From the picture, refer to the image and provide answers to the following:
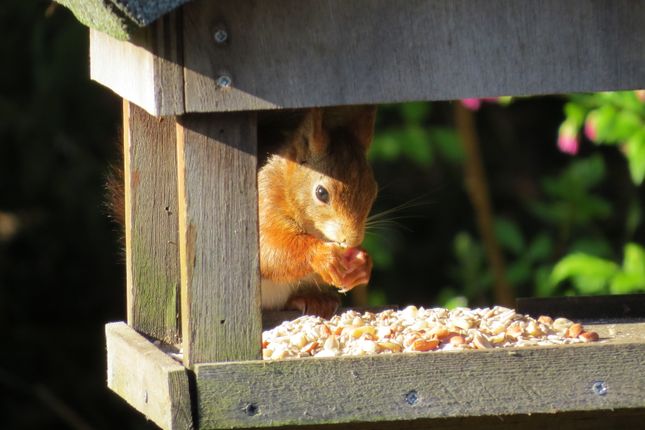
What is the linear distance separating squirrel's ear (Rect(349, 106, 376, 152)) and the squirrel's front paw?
306 mm

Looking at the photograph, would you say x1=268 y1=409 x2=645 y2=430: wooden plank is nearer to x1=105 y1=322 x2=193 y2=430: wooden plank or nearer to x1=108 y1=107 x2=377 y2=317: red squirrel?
x1=105 y1=322 x2=193 y2=430: wooden plank

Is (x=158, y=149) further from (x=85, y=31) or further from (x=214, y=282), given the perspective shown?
(x=85, y=31)

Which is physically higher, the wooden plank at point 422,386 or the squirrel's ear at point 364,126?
the squirrel's ear at point 364,126

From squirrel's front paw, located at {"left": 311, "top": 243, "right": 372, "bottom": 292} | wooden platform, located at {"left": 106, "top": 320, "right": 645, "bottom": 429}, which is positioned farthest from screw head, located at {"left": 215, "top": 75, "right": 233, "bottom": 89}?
squirrel's front paw, located at {"left": 311, "top": 243, "right": 372, "bottom": 292}

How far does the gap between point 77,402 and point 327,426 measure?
3418 mm

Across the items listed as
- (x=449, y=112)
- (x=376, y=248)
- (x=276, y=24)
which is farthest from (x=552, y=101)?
(x=276, y=24)

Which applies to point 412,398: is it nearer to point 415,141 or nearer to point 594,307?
point 594,307

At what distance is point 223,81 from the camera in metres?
2.01

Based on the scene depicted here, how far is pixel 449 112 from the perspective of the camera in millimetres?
5777

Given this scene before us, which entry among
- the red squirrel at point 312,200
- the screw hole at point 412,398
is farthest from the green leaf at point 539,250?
the screw hole at point 412,398

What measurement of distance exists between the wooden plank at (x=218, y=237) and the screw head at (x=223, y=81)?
60 mm

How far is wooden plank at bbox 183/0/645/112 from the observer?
2021 mm

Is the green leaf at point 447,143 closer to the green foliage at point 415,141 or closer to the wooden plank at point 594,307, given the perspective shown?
the green foliage at point 415,141

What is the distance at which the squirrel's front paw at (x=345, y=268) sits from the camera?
2.56m
